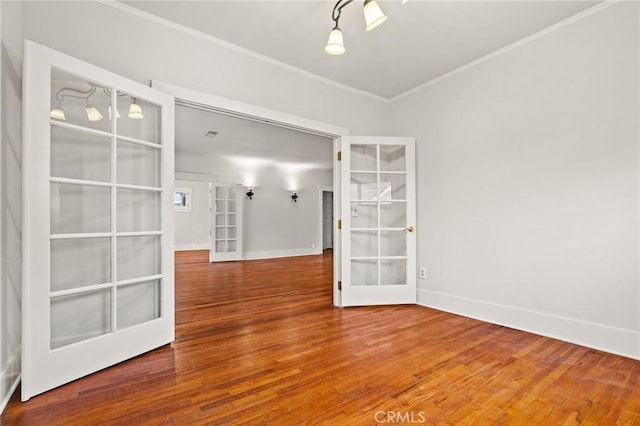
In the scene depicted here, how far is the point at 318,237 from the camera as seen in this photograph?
30.4 ft

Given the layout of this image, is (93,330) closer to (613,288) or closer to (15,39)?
(15,39)

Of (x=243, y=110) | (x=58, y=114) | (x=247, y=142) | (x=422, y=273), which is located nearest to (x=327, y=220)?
(x=247, y=142)

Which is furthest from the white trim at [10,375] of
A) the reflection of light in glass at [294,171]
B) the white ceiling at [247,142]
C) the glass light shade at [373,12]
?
the reflection of light in glass at [294,171]

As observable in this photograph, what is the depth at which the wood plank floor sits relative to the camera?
4.92ft

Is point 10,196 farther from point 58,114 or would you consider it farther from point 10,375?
point 10,375

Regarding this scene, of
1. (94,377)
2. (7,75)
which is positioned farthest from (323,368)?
(7,75)

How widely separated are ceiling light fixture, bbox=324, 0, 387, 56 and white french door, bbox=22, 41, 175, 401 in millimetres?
1318

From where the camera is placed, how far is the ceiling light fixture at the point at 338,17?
75.7 inches

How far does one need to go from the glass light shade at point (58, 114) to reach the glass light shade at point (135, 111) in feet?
1.33

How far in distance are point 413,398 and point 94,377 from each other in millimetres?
1882

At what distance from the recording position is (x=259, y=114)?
114 inches

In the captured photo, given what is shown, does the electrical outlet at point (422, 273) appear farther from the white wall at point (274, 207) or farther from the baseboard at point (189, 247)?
the baseboard at point (189, 247)

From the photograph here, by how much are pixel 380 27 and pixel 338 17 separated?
1.66 ft

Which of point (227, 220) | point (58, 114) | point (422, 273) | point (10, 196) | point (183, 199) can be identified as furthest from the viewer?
point (183, 199)
